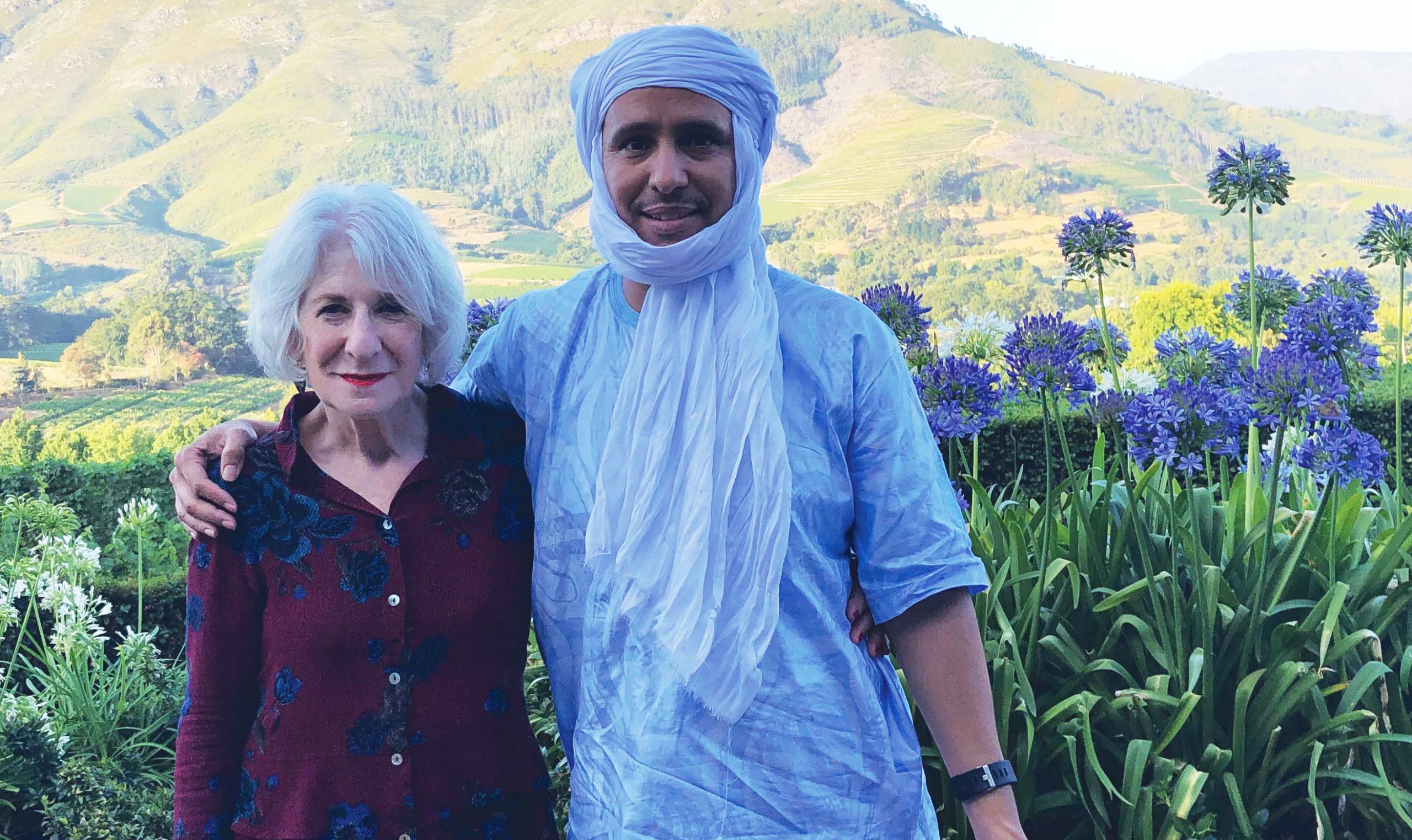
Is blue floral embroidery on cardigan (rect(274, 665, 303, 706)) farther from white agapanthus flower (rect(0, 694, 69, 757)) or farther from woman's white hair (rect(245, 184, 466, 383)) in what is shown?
white agapanthus flower (rect(0, 694, 69, 757))

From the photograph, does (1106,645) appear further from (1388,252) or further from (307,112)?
(307,112)

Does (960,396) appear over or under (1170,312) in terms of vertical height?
over

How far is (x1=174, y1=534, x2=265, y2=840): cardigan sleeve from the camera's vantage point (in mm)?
1586

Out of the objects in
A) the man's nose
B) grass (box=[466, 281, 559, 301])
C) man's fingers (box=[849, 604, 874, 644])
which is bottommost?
grass (box=[466, 281, 559, 301])

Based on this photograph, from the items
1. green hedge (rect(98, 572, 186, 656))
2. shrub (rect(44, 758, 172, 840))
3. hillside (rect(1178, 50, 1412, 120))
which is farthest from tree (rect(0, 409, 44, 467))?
hillside (rect(1178, 50, 1412, 120))

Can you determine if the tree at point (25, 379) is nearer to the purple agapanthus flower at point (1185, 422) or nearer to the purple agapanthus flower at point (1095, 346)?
the purple agapanthus flower at point (1095, 346)

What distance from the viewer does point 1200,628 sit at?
2.55m

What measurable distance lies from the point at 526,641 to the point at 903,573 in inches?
24.4

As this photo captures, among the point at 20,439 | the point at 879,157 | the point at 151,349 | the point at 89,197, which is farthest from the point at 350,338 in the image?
the point at 879,157

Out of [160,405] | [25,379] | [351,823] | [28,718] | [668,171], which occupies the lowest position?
[160,405]

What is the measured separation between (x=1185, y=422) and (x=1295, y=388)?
0.24 meters

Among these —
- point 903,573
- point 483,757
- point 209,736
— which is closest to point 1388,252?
point 903,573

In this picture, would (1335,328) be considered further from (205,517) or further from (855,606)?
(205,517)

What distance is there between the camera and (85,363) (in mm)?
23000
